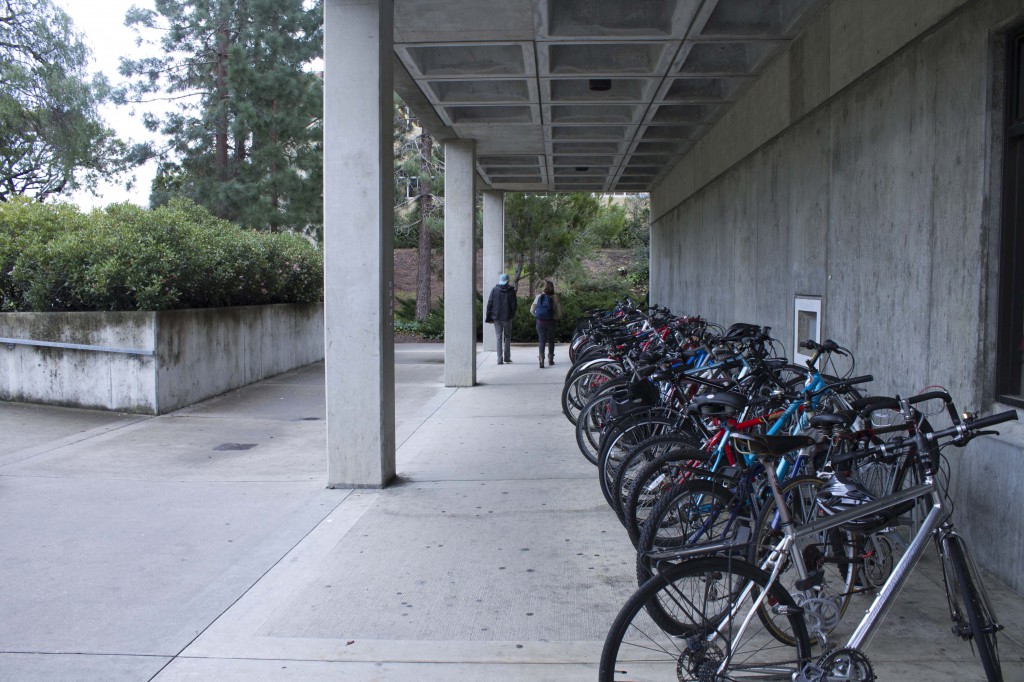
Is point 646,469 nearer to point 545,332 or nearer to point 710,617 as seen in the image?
point 710,617

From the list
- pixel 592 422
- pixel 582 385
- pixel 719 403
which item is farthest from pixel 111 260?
pixel 719 403

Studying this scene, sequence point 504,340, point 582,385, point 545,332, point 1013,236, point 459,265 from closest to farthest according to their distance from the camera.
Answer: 1. point 1013,236
2. point 582,385
3. point 459,265
4. point 545,332
5. point 504,340

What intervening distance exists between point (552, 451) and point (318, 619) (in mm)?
4279

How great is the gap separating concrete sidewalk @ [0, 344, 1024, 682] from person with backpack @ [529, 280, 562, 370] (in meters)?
6.64

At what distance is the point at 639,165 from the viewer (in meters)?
16.5

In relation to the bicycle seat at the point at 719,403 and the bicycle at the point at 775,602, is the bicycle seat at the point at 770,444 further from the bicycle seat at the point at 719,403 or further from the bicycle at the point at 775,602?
the bicycle seat at the point at 719,403

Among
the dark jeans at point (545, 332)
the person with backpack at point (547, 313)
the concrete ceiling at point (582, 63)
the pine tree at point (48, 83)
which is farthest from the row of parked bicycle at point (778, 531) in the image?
the pine tree at point (48, 83)

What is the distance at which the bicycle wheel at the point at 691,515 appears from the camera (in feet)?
12.9

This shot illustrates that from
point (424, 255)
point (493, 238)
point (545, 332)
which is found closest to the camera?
point (545, 332)

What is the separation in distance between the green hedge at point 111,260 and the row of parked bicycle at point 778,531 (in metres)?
7.33

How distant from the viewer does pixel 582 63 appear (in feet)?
30.5

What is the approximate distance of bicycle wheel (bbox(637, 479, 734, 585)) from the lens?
3.93m

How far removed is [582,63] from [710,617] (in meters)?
7.46

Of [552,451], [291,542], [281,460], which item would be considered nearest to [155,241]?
[281,460]
